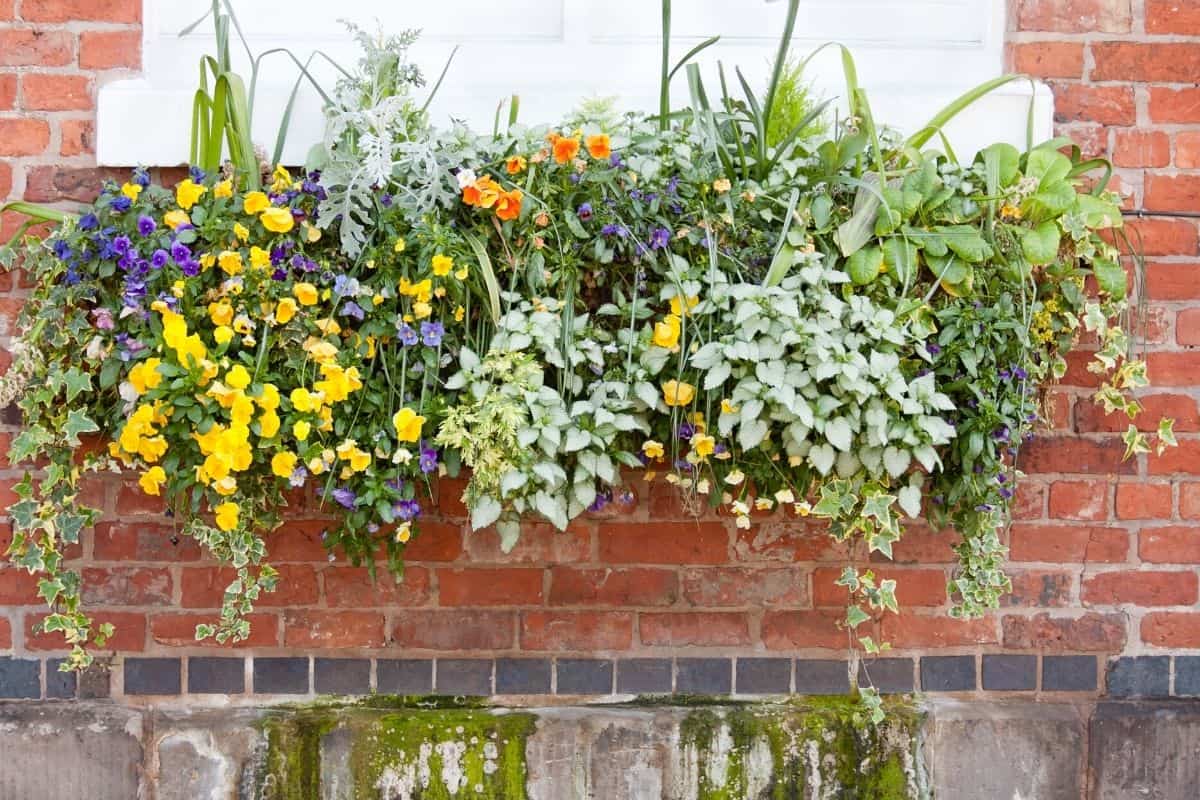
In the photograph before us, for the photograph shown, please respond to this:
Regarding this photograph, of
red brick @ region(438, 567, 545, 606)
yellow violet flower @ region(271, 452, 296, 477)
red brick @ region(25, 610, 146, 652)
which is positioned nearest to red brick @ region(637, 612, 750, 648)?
red brick @ region(438, 567, 545, 606)

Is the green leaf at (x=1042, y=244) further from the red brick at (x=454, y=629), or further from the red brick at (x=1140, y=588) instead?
the red brick at (x=454, y=629)

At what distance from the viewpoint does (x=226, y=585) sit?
2.08 metres

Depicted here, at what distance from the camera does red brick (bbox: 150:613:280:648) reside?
2.09 m

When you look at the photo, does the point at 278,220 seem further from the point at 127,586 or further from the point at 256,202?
the point at 127,586

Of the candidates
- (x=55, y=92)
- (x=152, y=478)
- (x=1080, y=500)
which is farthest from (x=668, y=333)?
(x=55, y=92)

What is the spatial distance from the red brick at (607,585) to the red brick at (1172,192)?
4.16 ft

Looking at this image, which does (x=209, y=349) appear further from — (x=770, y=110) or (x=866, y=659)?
(x=866, y=659)

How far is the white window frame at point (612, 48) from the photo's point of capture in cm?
206

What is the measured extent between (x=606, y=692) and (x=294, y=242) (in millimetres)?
1092

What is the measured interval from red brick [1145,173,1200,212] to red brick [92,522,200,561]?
6.90ft

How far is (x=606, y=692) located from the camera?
2115 millimetres

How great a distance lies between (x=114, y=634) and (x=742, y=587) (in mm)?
1297

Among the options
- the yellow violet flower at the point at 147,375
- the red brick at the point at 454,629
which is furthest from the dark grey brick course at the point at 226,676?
the yellow violet flower at the point at 147,375

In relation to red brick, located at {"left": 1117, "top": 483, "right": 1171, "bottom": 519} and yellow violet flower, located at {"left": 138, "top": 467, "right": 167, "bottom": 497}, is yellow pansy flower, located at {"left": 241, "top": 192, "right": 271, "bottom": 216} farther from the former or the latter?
red brick, located at {"left": 1117, "top": 483, "right": 1171, "bottom": 519}
